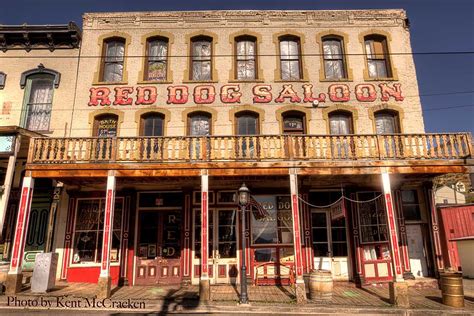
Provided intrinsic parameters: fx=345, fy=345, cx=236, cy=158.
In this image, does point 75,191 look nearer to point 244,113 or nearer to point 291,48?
point 244,113

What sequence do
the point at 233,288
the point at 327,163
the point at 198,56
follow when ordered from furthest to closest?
the point at 198,56, the point at 233,288, the point at 327,163

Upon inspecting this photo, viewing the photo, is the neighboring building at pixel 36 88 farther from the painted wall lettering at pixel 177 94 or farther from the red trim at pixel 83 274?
the painted wall lettering at pixel 177 94

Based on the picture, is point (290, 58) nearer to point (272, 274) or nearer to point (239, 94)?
point (239, 94)

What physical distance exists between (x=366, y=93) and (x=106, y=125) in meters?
10.8

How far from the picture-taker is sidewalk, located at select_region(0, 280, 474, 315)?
886 centimetres

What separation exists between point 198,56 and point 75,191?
7.49 m

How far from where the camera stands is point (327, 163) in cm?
1091

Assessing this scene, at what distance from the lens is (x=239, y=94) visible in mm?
14227

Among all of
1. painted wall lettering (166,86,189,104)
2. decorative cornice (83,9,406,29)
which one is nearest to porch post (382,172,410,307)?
painted wall lettering (166,86,189,104)

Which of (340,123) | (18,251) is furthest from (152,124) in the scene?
(340,123)

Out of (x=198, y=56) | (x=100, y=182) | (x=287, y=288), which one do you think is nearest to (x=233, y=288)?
(x=287, y=288)

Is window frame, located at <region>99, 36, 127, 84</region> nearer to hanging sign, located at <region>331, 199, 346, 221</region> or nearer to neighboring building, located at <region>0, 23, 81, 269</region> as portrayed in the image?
neighboring building, located at <region>0, 23, 81, 269</region>

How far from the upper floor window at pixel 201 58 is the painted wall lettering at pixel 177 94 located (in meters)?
0.78

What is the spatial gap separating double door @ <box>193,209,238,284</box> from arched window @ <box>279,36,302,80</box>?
6.29 meters
